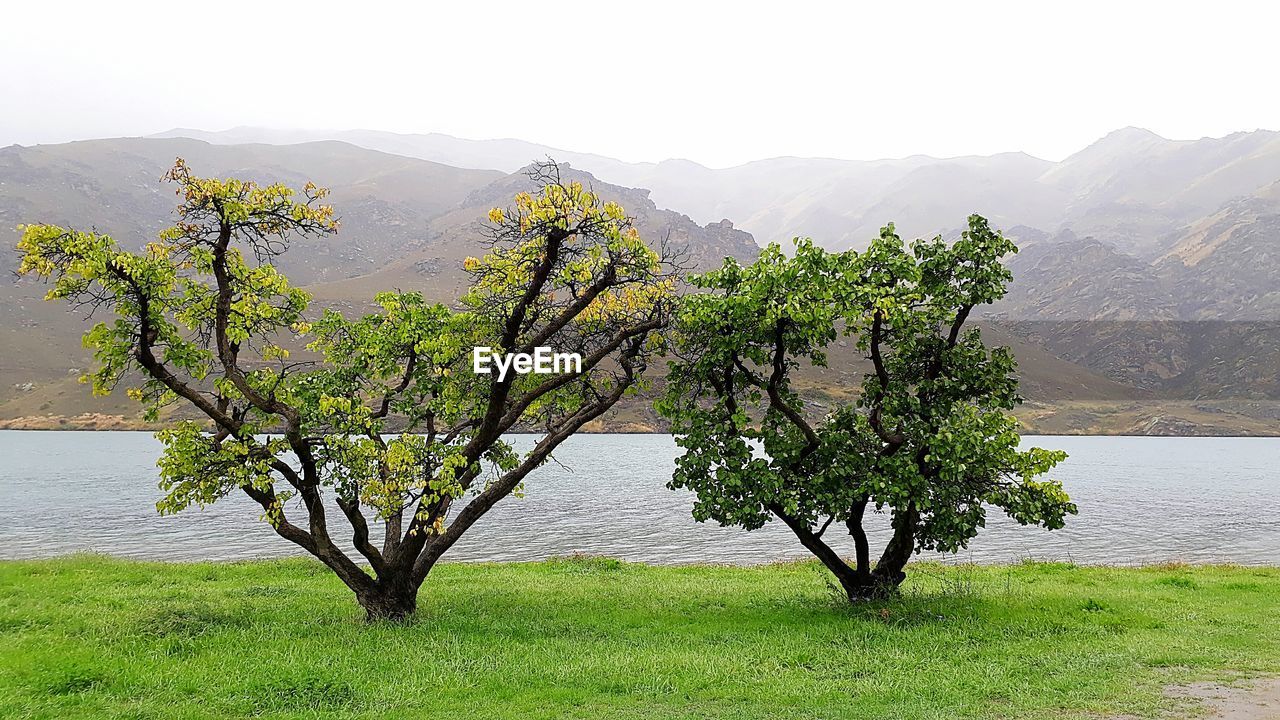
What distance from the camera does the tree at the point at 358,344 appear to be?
51.0 ft

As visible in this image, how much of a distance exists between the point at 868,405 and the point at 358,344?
12182mm

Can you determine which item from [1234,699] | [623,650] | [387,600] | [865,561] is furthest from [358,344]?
[1234,699]

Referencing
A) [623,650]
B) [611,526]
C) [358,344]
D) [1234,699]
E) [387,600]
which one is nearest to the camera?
[1234,699]

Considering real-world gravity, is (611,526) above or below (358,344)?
below

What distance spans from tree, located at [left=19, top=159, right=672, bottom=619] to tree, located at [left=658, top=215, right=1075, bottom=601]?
1.91 meters

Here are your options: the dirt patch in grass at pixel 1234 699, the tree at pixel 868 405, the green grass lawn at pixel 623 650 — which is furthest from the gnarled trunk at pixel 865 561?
the dirt patch in grass at pixel 1234 699

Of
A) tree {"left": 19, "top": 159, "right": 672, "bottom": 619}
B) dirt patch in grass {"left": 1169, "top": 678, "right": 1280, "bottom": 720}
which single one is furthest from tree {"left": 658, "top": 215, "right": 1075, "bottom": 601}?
dirt patch in grass {"left": 1169, "top": 678, "right": 1280, "bottom": 720}

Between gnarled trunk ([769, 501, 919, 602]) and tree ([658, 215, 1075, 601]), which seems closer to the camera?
tree ([658, 215, 1075, 601])

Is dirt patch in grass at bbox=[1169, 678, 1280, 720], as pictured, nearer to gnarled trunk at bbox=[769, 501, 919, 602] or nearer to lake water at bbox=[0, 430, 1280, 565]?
gnarled trunk at bbox=[769, 501, 919, 602]

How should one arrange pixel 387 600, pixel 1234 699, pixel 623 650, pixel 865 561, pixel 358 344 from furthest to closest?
pixel 865 561 → pixel 358 344 → pixel 387 600 → pixel 623 650 → pixel 1234 699

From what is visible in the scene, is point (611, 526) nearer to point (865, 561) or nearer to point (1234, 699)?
point (865, 561)

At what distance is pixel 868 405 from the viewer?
19500mm

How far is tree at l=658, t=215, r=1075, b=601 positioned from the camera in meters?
17.0

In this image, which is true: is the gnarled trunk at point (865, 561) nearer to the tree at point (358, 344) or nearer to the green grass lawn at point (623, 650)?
the green grass lawn at point (623, 650)
